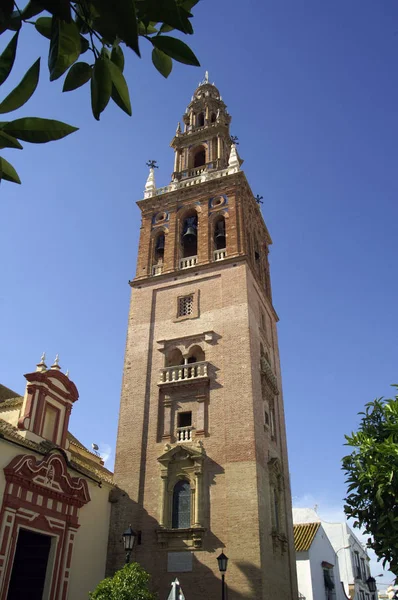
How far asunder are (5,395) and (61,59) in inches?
882

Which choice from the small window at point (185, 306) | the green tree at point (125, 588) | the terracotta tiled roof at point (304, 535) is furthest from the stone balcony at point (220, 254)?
the terracotta tiled roof at point (304, 535)

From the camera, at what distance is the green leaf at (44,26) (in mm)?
2016

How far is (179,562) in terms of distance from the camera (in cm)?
1791

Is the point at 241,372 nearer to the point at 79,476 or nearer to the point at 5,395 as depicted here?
the point at 79,476

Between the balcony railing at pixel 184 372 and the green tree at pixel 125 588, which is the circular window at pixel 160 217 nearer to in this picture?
the balcony railing at pixel 184 372

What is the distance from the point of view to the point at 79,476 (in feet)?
61.6

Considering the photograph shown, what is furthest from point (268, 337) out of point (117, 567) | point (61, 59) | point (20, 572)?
point (61, 59)

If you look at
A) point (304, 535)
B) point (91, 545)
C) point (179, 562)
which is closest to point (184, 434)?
point (179, 562)

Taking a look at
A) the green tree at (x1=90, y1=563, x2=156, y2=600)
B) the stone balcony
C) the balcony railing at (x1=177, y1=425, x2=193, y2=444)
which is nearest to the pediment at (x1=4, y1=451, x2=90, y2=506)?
the green tree at (x1=90, y1=563, x2=156, y2=600)

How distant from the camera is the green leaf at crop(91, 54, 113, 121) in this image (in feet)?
6.64

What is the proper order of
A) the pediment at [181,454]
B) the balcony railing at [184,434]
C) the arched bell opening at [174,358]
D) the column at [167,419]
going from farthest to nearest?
the arched bell opening at [174,358]
the column at [167,419]
the balcony railing at [184,434]
the pediment at [181,454]

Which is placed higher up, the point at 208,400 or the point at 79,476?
the point at 208,400

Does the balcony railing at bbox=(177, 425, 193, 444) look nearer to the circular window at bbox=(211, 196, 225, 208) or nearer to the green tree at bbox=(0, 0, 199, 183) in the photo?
the circular window at bbox=(211, 196, 225, 208)

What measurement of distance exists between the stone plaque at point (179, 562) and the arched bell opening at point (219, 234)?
14000mm
